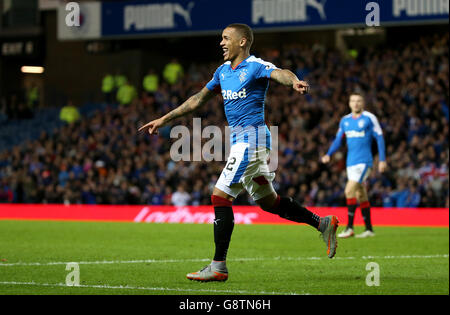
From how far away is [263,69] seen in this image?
24.8 ft

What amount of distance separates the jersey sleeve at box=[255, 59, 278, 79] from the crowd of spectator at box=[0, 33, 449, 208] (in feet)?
43.7

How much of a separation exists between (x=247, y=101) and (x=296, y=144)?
15.7 metres

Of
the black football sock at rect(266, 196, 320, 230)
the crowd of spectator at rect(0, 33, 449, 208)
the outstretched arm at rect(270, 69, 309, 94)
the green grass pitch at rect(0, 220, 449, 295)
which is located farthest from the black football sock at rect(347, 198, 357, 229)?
the outstretched arm at rect(270, 69, 309, 94)

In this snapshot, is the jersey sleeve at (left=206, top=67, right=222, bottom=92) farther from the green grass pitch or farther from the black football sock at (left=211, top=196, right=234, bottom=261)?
the green grass pitch

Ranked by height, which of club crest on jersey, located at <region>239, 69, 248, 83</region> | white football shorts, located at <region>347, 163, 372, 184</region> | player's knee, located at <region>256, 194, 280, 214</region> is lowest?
player's knee, located at <region>256, 194, 280, 214</region>

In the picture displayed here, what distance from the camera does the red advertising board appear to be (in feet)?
59.6

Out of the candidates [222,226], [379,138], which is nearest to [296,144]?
[379,138]

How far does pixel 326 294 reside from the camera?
23.3ft

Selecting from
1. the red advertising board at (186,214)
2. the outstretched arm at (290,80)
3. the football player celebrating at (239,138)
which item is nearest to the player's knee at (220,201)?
the football player celebrating at (239,138)

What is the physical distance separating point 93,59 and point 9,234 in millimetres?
20850

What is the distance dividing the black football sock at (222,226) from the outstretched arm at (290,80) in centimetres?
135

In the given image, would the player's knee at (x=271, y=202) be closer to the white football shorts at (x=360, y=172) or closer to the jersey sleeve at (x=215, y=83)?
the jersey sleeve at (x=215, y=83)

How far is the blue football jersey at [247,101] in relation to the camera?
7.73m
